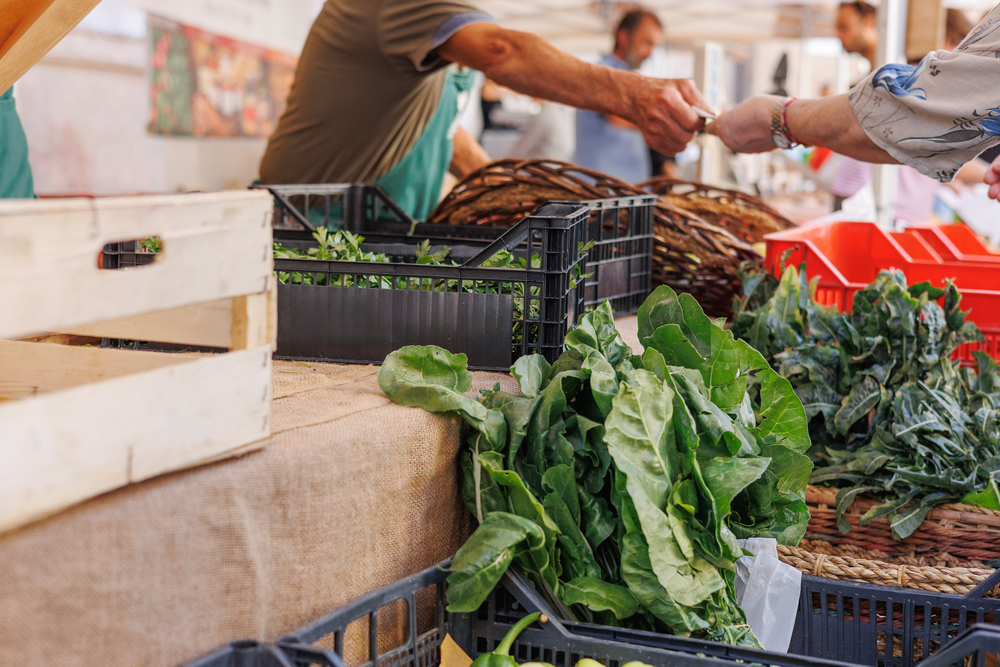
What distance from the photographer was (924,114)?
1701 mm

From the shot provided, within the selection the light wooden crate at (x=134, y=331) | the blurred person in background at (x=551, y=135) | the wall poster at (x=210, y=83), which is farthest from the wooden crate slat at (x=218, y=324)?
the blurred person in background at (x=551, y=135)

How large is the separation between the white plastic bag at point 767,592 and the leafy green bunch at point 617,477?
3 centimetres

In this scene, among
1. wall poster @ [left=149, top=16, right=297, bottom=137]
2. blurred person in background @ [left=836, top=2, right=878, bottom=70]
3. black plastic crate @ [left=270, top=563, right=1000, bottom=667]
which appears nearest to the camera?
black plastic crate @ [left=270, top=563, right=1000, bottom=667]

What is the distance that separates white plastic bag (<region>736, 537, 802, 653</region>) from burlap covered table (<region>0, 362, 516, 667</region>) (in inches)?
16.8

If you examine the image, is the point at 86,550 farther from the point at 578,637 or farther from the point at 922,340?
the point at 922,340

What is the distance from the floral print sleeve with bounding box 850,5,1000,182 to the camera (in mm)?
1631

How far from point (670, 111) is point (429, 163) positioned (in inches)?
46.5

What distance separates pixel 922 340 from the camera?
1.79 meters

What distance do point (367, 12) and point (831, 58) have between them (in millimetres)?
22572

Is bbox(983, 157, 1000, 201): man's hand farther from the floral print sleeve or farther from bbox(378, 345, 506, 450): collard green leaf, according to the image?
bbox(378, 345, 506, 450): collard green leaf

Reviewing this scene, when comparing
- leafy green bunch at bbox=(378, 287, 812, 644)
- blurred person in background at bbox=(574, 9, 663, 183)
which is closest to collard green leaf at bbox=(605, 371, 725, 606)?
leafy green bunch at bbox=(378, 287, 812, 644)

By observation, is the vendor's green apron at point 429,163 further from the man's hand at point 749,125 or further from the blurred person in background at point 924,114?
the blurred person in background at point 924,114

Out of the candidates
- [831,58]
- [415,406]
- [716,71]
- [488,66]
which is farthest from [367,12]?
[831,58]

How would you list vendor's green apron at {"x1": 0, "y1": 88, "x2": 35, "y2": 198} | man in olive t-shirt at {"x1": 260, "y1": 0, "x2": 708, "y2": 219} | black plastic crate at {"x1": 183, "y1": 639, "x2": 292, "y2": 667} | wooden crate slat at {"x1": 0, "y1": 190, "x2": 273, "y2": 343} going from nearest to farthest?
wooden crate slat at {"x1": 0, "y1": 190, "x2": 273, "y2": 343} → black plastic crate at {"x1": 183, "y1": 639, "x2": 292, "y2": 667} → vendor's green apron at {"x1": 0, "y1": 88, "x2": 35, "y2": 198} → man in olive t-shirt at {"x1": 260, "y1": 0, "x2": 708, "y2": 219}
